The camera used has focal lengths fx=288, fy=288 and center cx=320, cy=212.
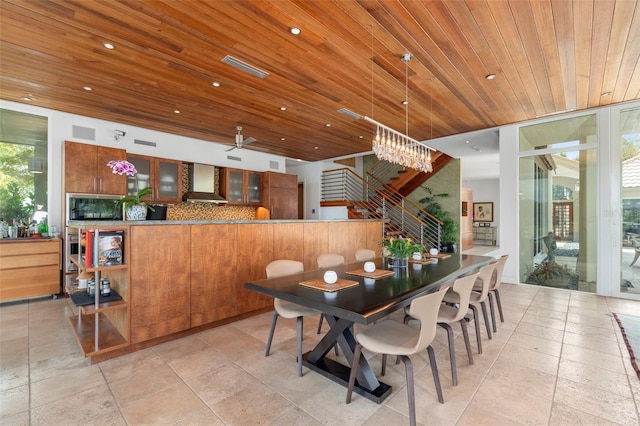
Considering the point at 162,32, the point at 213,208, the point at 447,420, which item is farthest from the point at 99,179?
the point at 447,420

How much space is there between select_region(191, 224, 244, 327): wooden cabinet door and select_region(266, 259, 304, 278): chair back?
2.34 feet

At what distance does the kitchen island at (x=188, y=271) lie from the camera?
2.71 metres

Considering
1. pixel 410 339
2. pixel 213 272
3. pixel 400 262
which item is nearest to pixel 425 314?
pixel 410 339

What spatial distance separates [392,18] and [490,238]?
1184cm

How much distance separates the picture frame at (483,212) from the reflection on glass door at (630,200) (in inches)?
335

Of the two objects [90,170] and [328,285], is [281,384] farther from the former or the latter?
[90,170]

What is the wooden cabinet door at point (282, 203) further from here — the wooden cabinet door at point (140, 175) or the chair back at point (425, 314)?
the chair back at point (425, 314)

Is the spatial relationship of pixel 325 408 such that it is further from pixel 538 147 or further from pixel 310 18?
pixel 538 147

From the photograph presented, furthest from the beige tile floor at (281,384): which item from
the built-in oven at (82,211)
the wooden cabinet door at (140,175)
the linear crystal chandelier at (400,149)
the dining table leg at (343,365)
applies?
the wooden cabinet door at (140,175)

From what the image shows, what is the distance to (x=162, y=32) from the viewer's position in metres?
2.71

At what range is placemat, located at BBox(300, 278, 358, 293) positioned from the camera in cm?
216

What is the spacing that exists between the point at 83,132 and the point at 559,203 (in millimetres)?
8526

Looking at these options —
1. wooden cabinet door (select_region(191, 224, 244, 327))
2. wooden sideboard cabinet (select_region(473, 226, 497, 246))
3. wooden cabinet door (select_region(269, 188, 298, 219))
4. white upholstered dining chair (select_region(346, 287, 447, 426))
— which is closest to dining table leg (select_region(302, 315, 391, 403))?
white upholstered dining chair (select_region(346, 287, 447, 426))

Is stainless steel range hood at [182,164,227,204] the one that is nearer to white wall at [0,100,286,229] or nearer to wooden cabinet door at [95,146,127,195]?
white wall at [0,100,286,229]
